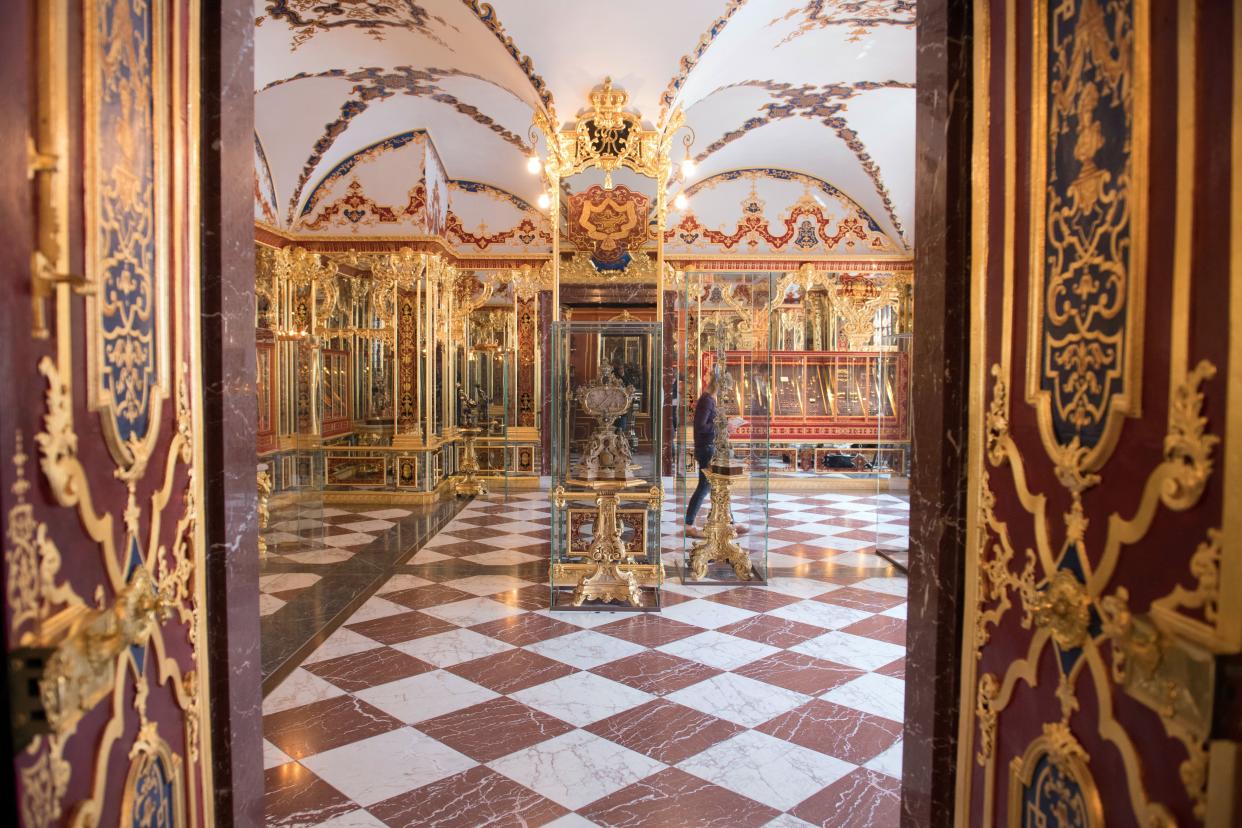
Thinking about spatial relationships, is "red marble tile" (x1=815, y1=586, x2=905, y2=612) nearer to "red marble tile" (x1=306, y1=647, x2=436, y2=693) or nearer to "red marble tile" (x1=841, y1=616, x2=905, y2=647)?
"red marble tile" (x1=841, y1=616, x2=905, y2=647)

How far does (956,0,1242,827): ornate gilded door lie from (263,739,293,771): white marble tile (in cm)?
260

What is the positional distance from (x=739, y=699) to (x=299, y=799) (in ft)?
6.63

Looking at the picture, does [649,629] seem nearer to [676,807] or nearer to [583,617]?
Answer: [583,617]

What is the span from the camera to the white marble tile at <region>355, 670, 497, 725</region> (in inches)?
142

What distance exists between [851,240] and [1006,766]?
33.6 ft

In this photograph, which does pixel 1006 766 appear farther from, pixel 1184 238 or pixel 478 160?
pixel 478 160

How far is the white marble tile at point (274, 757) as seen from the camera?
3.11 meters

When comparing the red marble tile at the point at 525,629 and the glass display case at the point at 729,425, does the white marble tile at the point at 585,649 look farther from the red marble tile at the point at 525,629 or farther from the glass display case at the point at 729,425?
the glass display case at the point at 729,425

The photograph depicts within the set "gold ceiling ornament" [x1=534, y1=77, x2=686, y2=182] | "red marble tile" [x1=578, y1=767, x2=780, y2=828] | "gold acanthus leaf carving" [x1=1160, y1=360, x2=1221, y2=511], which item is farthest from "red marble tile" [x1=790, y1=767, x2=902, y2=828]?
"gold ceiling ornament" [x1=534, y1=77, x2=686, y2=182]

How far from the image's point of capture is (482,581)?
596 centimetres

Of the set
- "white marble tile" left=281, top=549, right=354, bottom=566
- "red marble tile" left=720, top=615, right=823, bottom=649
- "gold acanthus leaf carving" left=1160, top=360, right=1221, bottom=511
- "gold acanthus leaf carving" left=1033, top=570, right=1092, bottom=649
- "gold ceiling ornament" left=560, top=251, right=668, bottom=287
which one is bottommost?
"red marble tile" left=720, top=615, right=823, bottom=649

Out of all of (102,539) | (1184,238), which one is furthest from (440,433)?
(1184,238)

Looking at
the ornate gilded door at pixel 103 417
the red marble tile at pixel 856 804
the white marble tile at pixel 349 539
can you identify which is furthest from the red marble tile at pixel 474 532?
the ornate gilded door at pixel 103 417

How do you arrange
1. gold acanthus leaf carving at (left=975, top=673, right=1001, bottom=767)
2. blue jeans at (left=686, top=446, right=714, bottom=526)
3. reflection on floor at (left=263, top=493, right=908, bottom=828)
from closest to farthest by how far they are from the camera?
gold acanthus leaf carving at (left=975, top=673, right=1001, bottom=767) → reflection on floor at (left=263, top=493, right=908, bottom=828) → blue jeans at (left=686, top=446, right=714, bottom=526)
